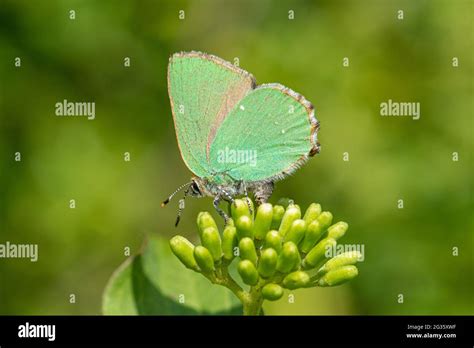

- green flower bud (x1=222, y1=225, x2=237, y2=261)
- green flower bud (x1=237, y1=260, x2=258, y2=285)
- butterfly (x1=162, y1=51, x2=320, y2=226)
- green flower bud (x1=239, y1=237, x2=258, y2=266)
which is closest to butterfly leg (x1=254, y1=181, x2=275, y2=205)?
butterfly (x1=162, y1=51, x2=320, y2=226)

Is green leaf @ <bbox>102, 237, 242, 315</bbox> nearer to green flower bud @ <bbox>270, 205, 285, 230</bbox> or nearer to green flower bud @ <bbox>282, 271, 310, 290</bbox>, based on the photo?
green flower bud @ <bbox>270, 205, 285, 230</bbox>

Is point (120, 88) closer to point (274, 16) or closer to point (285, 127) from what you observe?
point (274, 16)

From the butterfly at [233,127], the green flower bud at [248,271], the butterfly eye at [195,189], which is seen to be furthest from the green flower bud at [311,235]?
the butterfly eye at [195,189]

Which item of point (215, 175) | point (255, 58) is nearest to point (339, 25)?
point (255, 58)

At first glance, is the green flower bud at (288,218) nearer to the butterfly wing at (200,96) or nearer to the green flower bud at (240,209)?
the green flower bud at (240,209)

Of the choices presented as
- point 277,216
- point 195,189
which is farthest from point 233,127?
point 277,216

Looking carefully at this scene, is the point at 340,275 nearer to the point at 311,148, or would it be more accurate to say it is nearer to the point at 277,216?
the point at 277,216
